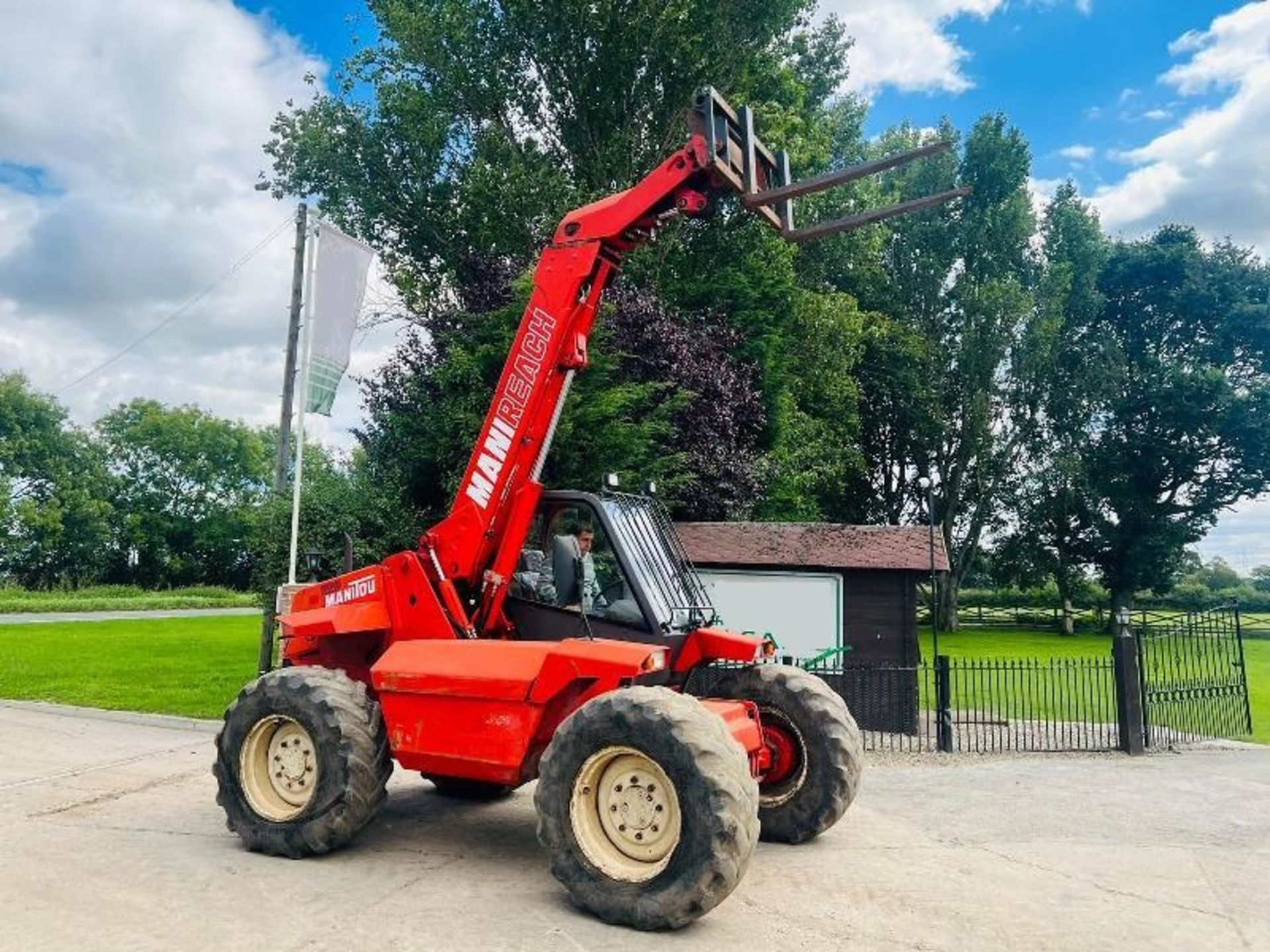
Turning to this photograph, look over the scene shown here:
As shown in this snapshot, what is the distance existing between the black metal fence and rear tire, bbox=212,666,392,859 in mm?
7302

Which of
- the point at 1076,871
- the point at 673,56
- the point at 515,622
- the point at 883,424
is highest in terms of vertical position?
the point at 673,56

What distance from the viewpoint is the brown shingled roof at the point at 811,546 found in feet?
45.2

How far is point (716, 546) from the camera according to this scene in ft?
46.9

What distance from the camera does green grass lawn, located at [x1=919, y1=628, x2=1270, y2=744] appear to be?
2044 cm

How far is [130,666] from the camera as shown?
18.2m

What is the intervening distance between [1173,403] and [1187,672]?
2886 centimetres

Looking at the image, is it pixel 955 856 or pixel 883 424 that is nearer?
pixel 955 856

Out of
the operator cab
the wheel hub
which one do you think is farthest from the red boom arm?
the wheel hub

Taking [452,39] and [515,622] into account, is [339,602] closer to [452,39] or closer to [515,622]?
[515,622]

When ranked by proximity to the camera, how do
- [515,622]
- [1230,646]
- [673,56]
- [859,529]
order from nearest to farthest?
1. [515,622]
2. [1230,646]
3. [859,529]
4. [673,56]

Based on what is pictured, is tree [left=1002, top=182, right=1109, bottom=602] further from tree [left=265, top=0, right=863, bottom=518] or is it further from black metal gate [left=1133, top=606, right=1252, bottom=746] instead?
black metal gate [left=1133, top=606, right=1252, bottom=746]

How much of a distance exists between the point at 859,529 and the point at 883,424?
25057mm

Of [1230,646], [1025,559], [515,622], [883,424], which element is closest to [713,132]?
[515,622]

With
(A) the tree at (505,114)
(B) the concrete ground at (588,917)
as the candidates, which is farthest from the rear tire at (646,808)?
(A) the tree at (505,114)
